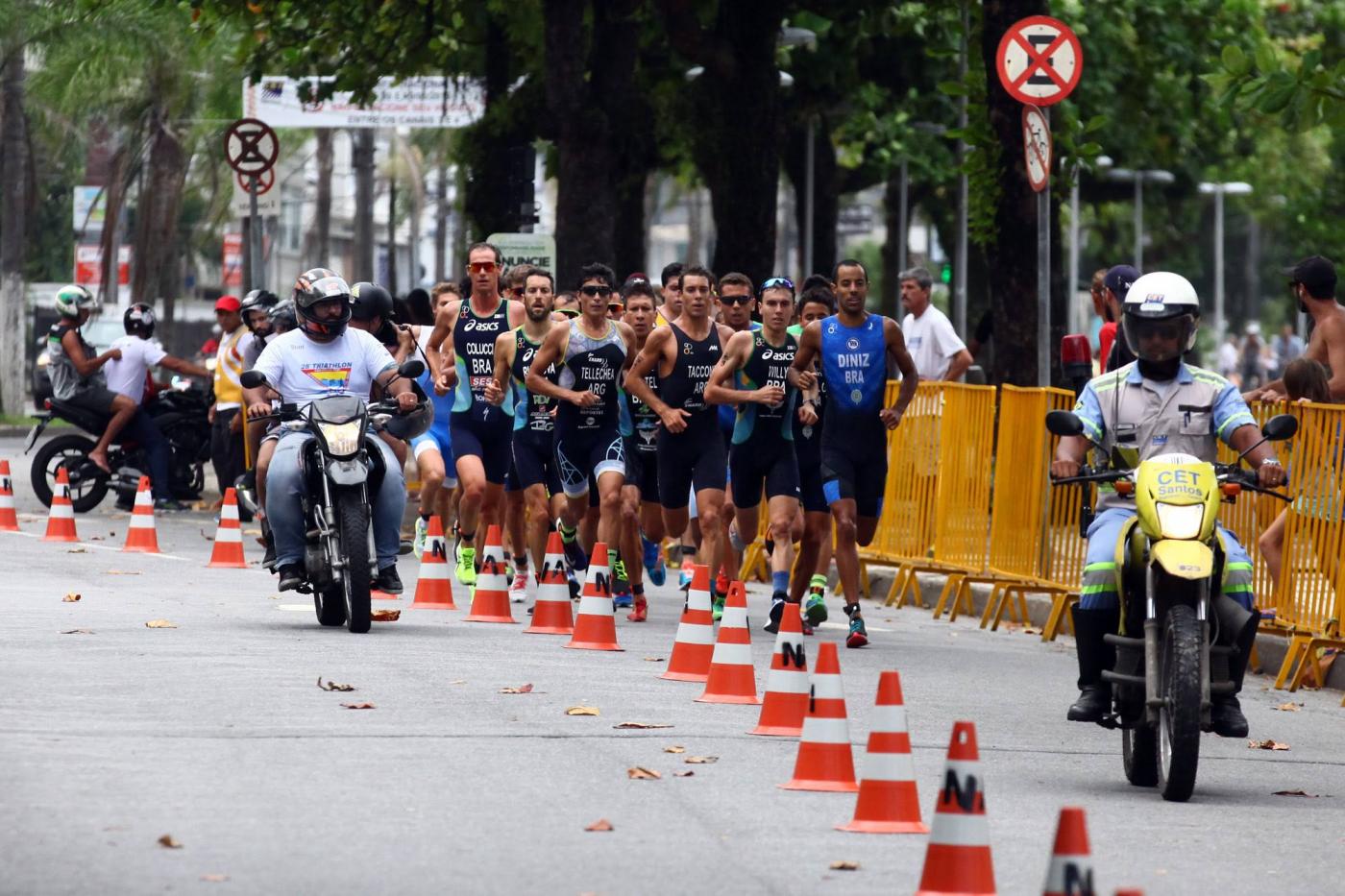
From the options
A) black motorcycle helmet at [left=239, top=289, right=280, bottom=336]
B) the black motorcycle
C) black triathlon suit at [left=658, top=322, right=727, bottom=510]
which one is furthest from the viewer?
the black motorcycle

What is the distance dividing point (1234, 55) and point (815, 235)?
84.2 feet

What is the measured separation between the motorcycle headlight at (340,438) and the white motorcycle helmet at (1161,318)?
4.64 m

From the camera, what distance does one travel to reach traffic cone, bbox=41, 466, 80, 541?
18.8 metres

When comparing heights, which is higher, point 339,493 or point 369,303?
point 369,303

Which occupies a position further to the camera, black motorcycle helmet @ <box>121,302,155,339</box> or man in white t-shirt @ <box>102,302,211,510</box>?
black motorcycle helmet @ <box>121,302,155,339</box>

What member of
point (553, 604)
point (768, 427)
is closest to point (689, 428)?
point (768, 427)

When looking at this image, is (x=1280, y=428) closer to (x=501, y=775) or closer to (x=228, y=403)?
(x=501, y=775)

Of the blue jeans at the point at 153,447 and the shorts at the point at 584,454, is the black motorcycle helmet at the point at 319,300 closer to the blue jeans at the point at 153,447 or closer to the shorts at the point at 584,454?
the shorts at the point at 584,454

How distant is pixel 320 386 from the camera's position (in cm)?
1312

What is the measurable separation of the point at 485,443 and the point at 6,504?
229 inches

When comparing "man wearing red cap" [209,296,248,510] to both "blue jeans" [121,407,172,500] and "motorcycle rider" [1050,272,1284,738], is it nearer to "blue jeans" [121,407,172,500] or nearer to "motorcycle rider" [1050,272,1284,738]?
"blue jeans" [121,407,172,500]

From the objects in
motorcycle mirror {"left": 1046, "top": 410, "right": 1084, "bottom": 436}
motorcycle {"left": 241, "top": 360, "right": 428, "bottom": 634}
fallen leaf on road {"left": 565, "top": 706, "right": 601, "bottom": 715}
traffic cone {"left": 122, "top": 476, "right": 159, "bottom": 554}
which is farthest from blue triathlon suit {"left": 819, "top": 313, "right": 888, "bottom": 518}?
traffic cone {"left": 122, "top": 476, "right": 159, "bottom": 554}

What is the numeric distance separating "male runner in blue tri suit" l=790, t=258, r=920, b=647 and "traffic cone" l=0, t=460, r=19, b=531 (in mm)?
8075

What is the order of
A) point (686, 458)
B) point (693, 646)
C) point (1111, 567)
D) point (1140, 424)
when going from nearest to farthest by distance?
point (1111, 567) → point (1140, 424) → point (693, 646) → point (686, 458)
